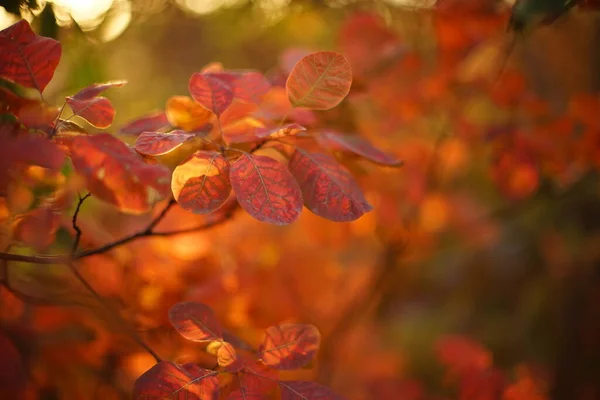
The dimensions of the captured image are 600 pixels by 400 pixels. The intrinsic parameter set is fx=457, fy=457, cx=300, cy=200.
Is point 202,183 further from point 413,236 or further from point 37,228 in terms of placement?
point 413,236

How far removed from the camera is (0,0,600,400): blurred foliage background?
1124mm

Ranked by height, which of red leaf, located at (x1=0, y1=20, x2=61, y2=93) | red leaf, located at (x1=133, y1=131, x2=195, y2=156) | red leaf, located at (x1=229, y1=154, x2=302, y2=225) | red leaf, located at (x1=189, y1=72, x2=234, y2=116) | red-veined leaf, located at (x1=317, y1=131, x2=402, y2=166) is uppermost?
red leaf, located at (x1=0, y1=20, x2=61, y2=93)

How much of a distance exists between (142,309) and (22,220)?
1.31ft

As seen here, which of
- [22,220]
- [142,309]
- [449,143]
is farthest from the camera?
[449,143]

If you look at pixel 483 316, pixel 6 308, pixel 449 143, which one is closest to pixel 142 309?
pixel 6 308

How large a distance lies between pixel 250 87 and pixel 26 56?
320mm

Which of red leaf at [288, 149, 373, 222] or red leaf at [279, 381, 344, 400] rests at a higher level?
red leaf at [288, 149, 373, 222]

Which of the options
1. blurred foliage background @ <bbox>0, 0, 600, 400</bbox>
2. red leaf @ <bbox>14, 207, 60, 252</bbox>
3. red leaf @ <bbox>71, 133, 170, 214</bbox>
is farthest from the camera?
blurred foliage background @ <bbox>0, 0, 600, 400</bbox>

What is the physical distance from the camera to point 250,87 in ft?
2.49

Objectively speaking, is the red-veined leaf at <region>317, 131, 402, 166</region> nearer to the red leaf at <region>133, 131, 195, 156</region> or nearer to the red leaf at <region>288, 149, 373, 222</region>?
the red leaf at <region>288, 149, 373, 222</region>

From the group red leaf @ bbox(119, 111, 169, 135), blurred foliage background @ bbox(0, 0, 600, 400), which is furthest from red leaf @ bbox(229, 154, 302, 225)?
blurred foliage background @ bbox(0, 0, 600, 400)

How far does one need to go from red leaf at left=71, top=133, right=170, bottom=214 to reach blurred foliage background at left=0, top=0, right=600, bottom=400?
0.41 m

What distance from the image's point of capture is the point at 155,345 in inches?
42.8

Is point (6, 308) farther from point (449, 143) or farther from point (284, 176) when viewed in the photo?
point (449, 143)
